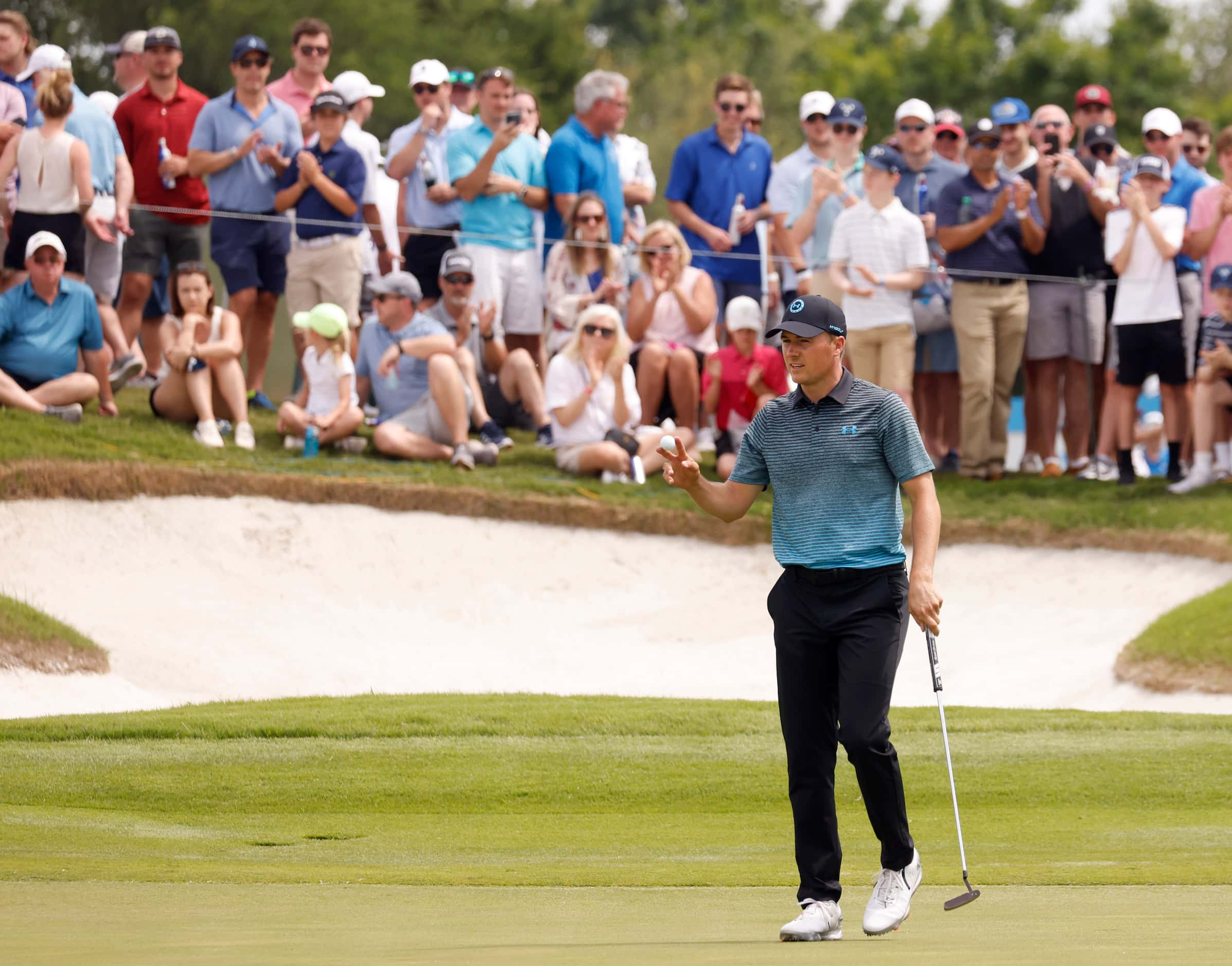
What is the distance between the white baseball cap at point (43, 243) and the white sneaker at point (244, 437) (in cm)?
212

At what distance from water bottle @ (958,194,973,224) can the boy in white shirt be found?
1160mm

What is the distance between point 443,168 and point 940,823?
9212 millimetres

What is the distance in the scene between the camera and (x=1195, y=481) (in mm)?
15750

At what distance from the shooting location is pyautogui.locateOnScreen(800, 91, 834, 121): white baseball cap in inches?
648

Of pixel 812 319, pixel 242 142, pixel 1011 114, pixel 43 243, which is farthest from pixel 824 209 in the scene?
pixel 812 319

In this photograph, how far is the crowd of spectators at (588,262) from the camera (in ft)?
49.6

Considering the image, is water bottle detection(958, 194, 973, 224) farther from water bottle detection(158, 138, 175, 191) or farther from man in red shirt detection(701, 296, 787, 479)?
water bottle detection(158, 138, 175, 191)

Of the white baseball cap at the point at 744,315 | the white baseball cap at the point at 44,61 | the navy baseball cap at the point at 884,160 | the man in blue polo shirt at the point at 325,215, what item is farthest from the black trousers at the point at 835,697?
the white baseball cap at the point at 44,61

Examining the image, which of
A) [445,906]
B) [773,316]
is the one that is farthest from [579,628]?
[445,906]

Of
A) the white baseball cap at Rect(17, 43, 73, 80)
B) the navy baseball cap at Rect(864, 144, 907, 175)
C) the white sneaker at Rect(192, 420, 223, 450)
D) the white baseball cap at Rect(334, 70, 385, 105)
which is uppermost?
the white baseball cap at Rect(17, 43, 73, 80)

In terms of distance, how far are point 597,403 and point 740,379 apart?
1224mm

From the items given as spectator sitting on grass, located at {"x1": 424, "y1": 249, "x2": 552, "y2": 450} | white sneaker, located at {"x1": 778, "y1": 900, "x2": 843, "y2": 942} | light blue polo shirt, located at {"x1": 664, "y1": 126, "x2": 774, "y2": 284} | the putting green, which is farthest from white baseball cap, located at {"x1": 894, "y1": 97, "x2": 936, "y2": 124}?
white sneaker, located at {"x1": 778, "y1": 900, "x2": 843, "y2": 942}

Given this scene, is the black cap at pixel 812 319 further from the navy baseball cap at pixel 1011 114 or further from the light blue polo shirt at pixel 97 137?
the navy baseball cap at pixel 1011 114

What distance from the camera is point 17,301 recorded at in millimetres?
14133
